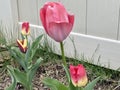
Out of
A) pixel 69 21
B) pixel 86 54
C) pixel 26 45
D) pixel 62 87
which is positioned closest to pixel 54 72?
pixel 86 54

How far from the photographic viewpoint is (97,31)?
1682mm

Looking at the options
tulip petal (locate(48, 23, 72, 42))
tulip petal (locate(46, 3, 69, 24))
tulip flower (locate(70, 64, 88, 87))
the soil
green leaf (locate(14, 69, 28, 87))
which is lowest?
the soil

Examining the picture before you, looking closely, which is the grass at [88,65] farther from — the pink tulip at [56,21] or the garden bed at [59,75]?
the pink tulip at [56,21]

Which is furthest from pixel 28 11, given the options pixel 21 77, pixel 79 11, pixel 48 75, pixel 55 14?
pixel 55 14

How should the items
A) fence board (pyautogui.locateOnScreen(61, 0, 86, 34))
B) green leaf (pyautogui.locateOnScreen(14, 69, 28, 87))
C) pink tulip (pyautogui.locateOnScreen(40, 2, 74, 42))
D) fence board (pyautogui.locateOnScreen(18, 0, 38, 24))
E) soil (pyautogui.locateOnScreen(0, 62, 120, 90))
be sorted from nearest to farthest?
pink tulip (pyautogui.locateOnScreen(40, 2, 74, 42)), green leaf (pyautogui.locateOnScreen(14, 69, 28, 87)), soil (pyautogui.locateOnScreen(0, 62, 120, 90)), fence board (pyautogui.locateOnScreen(61, 0, 86, 34)), fence board (pyautogui.locateOnScreen(18, 0, 38, 24))

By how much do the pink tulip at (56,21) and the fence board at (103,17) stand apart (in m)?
0.90

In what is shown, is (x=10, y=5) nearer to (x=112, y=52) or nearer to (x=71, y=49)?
(x=71, y=49)

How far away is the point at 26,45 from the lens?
1.25m

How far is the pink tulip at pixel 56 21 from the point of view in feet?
2.23

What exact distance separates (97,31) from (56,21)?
3.37ft

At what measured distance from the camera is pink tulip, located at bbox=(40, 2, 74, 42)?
0.68 metres

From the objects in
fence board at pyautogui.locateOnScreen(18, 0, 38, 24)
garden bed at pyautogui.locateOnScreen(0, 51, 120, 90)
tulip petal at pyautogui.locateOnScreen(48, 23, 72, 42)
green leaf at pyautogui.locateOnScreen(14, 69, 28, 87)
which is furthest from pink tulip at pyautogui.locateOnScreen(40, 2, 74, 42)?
fence board at pyautogui.locateOnScreen(18, 0, 38, 24)

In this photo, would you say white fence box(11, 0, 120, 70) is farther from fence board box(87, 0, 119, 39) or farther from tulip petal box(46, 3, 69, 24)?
tulip petal box(46, 3, 69, 24)

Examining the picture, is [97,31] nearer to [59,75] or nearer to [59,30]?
[59,75]
